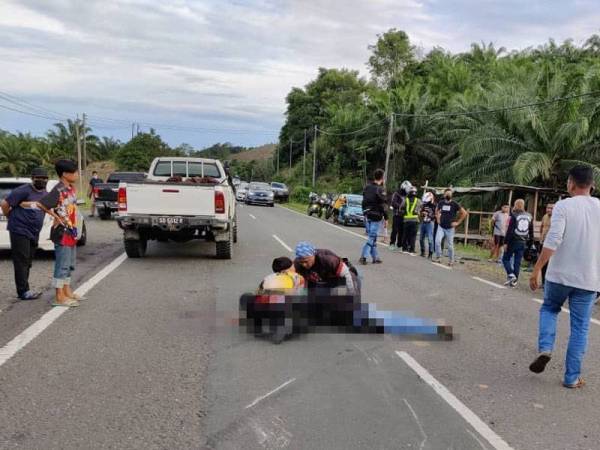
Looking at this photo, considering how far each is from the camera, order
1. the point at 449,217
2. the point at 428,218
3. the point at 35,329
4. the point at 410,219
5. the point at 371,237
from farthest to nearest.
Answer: the point at 410,219 → the point at 428,218 → the point at 449,217 → the point at 371,237 → the point at 35,329

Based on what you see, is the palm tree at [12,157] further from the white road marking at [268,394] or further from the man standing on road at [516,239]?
the white road marking at [268,394]

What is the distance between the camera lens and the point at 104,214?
2266cm

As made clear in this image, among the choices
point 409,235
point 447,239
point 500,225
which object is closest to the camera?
point 447,239

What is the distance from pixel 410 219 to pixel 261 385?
10929mm

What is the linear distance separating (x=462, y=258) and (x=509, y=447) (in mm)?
11893

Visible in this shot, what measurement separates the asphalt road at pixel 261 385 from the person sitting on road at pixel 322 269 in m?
0.64

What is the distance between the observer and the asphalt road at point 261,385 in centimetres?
400

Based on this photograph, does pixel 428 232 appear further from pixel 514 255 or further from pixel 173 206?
pixel 173 206

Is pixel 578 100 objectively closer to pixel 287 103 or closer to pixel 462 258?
pixel 462 258

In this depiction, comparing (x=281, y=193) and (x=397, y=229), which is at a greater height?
(x=397, y=229)

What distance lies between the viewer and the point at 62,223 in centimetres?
728

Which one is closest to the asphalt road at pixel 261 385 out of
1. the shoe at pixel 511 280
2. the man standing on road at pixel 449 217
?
the shoe at pixel 511 280

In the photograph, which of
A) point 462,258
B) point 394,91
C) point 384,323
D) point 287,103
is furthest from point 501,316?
point 287,103

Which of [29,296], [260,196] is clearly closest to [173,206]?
[29,296]
